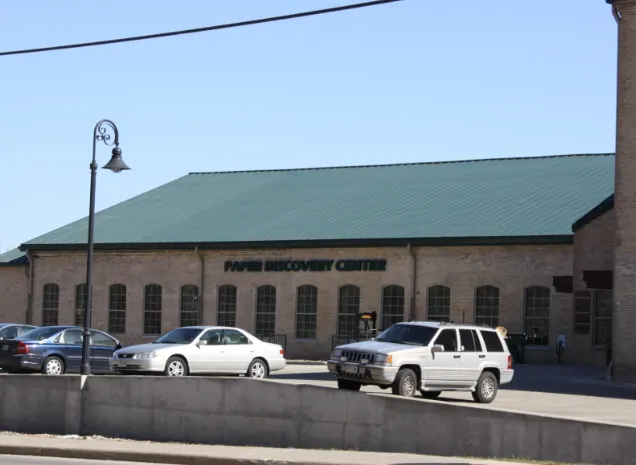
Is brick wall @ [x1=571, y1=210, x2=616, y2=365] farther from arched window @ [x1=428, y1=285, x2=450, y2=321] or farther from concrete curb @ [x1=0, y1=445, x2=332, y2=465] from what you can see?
concrete curb @ [x1=0, y1=445, x2=332, y2=465]

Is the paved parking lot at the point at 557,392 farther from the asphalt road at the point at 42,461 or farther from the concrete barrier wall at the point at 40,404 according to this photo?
the concrete barrier wall at the point at 40,404

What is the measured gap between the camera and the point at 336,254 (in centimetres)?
4734

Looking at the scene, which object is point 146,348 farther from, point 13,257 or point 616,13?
point 13,257

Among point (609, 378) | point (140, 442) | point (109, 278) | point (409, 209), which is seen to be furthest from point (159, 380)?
point (109, 278)

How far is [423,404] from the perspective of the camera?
1986 cm

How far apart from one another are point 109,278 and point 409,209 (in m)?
13.6

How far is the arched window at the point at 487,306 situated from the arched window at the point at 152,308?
1422 cm

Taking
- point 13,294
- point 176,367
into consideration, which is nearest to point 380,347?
point 176,367

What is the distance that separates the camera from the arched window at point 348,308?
46875 mm

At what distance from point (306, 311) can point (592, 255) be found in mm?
12009

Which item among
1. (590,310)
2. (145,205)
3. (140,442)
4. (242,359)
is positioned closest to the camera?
(140,442)

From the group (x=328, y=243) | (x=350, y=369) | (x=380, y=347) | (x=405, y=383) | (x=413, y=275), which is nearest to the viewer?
(x=405, y=383)

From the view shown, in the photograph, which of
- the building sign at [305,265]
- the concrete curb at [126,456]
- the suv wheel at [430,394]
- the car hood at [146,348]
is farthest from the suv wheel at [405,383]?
the building sign at [305,265]

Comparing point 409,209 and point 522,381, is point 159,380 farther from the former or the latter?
point 409,209
